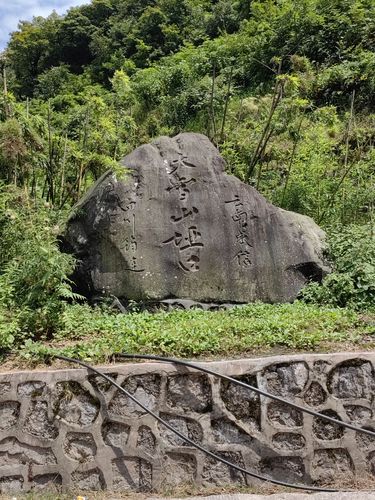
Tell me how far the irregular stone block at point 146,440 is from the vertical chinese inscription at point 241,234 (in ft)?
9.91

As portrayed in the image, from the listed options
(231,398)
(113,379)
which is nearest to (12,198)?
(113,379)

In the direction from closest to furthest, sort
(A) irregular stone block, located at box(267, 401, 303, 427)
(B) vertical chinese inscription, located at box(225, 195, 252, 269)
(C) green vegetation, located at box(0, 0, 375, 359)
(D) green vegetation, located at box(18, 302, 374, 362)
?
(A) irregular stone block, located at box(267, 401, 303, 427) < (D) green vegetation, located at box(18, 302, 374, 362) < (C) green vegetation, located at box(0, 0, 375, 359) < (B) vertical chinese inscription, located at box(225, 195, 252, 269)

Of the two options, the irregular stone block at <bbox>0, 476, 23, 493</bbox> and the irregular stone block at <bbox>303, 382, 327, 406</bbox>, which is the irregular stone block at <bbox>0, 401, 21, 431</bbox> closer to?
the irregular stone block at <bbox>0, 476, 23, 493</bbox>

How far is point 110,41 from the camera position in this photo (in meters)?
25.8

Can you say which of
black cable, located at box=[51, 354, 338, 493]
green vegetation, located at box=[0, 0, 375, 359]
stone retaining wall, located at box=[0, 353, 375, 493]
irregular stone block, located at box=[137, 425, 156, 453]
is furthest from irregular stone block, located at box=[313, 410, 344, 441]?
irregular stone block, located at box=[137, 425, 156, 453]

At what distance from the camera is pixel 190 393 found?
3.91m

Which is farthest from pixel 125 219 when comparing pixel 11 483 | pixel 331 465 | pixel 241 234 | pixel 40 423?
pixel 331 465

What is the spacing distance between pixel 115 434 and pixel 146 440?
250 mm

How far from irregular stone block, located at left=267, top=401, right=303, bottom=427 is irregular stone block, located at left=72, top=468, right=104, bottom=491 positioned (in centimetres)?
139

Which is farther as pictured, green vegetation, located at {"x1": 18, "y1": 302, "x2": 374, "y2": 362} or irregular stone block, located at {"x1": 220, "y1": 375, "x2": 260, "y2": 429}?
green vegetation, located at {"x1": 18, "y1": 302, "x2": 374, "y2": 362}

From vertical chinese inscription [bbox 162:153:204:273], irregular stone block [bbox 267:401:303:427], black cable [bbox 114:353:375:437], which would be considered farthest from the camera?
vertical chinese inscription [bbox 162:153:204:273]

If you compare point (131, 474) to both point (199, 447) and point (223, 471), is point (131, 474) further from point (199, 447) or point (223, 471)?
point (223, 471)

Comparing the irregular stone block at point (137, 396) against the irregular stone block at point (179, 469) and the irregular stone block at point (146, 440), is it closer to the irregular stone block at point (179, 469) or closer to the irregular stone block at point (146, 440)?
the irregular stone block at point (146, 440)

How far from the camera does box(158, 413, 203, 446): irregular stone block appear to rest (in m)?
3.84
